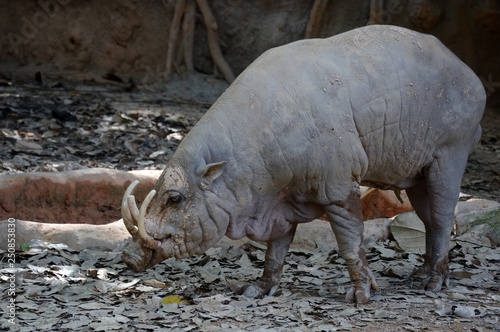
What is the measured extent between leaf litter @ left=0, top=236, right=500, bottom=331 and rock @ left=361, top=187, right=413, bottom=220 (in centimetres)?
83

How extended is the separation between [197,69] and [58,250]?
821 centimetres

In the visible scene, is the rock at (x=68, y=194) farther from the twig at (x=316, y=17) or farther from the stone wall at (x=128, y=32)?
the stone wall at (x=128, y=32)

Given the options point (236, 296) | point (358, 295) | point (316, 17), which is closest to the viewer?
point (358, 295)

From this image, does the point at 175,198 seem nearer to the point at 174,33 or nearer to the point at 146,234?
the point at 146,234

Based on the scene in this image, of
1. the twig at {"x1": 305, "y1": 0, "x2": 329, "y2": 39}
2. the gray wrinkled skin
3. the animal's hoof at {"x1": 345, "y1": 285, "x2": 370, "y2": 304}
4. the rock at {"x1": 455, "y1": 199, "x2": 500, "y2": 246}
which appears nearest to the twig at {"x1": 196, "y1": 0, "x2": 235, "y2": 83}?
the twig at {"x1": 305, "y1": 0, "x2": 329, "y2": 39}

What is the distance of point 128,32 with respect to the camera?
42.8ft

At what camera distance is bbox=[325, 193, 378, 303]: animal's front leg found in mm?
4070

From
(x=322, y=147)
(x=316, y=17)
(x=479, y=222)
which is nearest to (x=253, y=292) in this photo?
(x=322, y=147)

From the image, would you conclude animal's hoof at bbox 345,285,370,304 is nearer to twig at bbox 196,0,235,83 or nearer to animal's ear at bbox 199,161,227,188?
animal's ear at bbox 199,161,227,188

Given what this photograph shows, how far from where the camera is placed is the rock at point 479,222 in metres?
5.55

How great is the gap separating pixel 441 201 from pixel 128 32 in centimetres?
973

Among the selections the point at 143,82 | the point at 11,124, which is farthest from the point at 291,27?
the point at 11,124

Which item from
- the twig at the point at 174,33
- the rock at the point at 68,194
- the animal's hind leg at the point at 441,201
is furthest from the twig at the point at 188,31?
the animal's hind leg at the point at 441,201

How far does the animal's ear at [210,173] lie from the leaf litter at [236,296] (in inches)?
30.3
